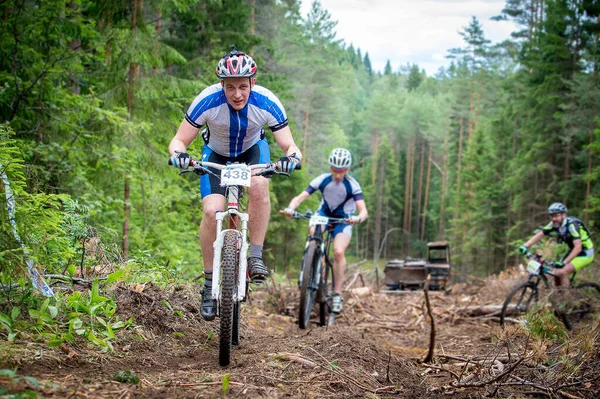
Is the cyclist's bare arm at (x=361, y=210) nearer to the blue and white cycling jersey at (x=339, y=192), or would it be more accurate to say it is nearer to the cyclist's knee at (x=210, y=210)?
the blue and white cycling jersey at (x=339, y=192)

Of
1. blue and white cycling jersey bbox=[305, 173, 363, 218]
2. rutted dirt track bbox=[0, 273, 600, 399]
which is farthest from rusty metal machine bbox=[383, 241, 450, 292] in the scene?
rutted dirt track bbox=[0, 273, 600, 399]

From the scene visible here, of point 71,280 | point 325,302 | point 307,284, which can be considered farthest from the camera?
point 325,302

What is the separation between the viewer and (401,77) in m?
117

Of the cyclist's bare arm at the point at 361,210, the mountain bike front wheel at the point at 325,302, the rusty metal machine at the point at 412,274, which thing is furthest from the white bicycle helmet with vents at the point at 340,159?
the rusty metal machine at the point at 412,274

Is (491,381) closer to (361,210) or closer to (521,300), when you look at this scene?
(361,210)

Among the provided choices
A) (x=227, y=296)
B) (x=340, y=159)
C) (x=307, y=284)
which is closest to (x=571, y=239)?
(x=340, y=159)

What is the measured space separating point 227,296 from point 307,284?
3.43 meters

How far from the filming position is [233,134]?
502 cm

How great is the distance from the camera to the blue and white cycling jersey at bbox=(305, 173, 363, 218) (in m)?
8.68

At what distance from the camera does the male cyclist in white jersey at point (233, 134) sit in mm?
4750

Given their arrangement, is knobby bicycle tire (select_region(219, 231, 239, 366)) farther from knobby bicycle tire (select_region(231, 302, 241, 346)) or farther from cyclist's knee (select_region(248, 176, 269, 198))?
cyclist's knee (select_region(248, 176, 269, 198))

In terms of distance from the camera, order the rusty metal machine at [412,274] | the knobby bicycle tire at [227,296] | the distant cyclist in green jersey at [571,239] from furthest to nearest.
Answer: the rusty metal machine at [412,274]
the distant cyclist in green jersey at [571,239]
the knobby bicycle tire at [227,296]

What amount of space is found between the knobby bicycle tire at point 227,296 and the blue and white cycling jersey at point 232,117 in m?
1.17

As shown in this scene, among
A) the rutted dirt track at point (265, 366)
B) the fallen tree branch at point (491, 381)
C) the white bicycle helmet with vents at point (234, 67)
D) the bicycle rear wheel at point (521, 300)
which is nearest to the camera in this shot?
the rutted dirt track at point (265, 366)
